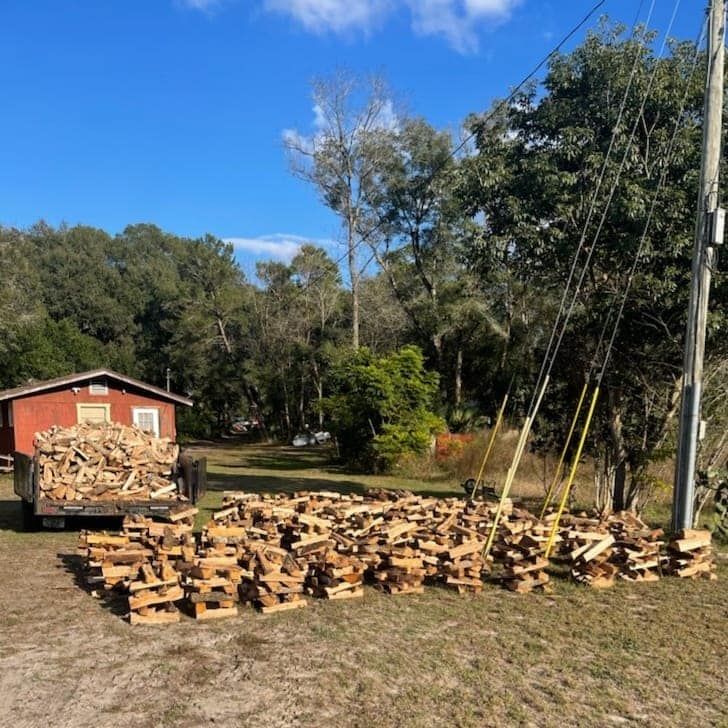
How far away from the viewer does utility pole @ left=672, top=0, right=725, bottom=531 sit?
355 inches

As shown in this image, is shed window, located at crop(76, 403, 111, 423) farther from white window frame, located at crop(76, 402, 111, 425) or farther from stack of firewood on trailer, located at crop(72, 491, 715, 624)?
stack of firewood on trailer, located at crop(72, 491, 715, 624)

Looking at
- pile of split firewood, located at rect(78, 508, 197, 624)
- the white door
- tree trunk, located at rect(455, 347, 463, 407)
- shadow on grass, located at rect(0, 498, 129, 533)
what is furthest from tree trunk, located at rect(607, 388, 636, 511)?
tree trunk, located at rect(455, 347, 463, 407)

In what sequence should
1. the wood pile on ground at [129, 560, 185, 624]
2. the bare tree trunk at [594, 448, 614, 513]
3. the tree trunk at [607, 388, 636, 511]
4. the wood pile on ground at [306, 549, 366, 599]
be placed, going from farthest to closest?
1. the bare tree trunk at [594, 448, 614, 513]
2. the tree trunk at [607, 388, 636, 511]
3. the wood pile on ground at [306, 549, 366, 599]
4. the wood pile on ground at [129, 560, 185, 624]

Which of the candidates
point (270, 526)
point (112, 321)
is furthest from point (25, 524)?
point (112, 321)

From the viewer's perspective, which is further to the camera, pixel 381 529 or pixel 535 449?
pixel 535 449

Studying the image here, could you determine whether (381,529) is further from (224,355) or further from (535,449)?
(224,355)

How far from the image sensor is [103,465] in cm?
1107

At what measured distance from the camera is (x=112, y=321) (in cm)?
5981

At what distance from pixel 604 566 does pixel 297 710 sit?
4.61m

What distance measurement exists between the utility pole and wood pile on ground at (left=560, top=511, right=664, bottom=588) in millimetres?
807

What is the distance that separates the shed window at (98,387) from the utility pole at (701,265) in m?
20.9

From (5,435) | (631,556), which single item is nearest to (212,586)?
(631,556)

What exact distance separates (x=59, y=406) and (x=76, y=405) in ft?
1.79

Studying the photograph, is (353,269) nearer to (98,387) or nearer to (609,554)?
(98,387)
